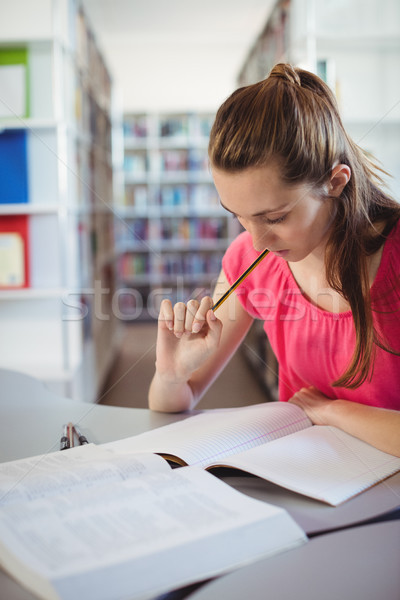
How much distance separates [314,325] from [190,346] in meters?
0.21

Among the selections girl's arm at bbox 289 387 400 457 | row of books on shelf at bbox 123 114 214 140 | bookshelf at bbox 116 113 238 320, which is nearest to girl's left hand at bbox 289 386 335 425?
girl's arm at bbox 289 387 400 457

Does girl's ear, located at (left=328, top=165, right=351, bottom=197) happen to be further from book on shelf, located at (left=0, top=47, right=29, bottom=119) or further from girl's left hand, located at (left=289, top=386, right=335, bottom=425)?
book on shelf, located at (left=0, top=47, right=29, bottom=119)

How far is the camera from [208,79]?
5.44 m

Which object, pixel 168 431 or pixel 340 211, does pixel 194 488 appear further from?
pixel 340 211

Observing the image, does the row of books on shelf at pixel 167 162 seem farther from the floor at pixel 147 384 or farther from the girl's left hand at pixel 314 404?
the girl's left hand at pixel 314 404

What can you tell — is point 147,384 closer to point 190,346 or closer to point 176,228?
point 190,346

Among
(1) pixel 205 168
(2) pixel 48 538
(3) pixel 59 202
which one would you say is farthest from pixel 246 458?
(1) pixel 205 168

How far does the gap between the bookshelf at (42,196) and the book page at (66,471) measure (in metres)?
1.48

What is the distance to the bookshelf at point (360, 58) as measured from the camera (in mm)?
2123

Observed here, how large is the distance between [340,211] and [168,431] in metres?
0.38

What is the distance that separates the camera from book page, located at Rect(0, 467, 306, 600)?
37 centimetres

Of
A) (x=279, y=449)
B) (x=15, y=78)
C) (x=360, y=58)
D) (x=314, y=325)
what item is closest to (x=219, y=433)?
(x=279, y=449)

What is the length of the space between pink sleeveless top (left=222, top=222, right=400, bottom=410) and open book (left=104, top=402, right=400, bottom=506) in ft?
0.50

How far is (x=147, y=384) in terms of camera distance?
2.45 meters
